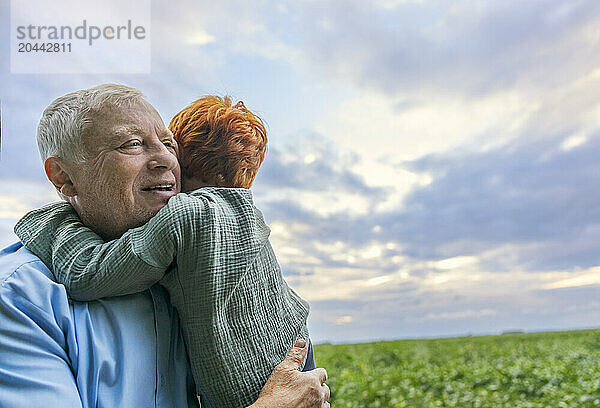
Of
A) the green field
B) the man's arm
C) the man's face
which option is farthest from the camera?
the green field

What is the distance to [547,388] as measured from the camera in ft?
14.6

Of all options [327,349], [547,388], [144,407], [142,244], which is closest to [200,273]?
[142,244]

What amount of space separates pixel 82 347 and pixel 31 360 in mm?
79

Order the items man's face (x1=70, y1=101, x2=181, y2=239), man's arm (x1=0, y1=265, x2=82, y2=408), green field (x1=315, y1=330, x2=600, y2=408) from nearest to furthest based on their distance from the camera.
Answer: man's arm (x1=0, y1=265, x2=82, y2=408) → man's face (x1=70, y1=101, x2=181, y2=239) → green field (x1=315, y1=330, x2=600, y2=408)

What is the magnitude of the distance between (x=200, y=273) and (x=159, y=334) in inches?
6.4

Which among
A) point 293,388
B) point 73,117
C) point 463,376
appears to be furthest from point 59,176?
point 463,376

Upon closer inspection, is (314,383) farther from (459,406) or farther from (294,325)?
(459,406)

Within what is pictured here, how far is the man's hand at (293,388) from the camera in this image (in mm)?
981

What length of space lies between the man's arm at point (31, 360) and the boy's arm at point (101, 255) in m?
0.08

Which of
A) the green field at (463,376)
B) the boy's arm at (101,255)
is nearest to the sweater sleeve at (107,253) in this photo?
the boy's arm at (101,255)

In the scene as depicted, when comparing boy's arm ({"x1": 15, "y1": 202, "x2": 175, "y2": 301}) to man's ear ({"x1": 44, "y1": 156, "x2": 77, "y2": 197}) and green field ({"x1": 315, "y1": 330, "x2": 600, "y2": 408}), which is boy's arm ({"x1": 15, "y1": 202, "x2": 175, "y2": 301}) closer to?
man's ear ({"x1": 44, "y1": 156, "x2": 77, "y2": 197})

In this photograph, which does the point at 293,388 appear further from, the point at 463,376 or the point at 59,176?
the point at 463,376

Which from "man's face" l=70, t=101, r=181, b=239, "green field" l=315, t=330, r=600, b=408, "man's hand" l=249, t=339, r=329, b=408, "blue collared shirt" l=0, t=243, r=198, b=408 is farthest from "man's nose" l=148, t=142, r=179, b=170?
"green field" l=315, t=330, r=600, b=408

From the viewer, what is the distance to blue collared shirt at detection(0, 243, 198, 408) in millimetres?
908
